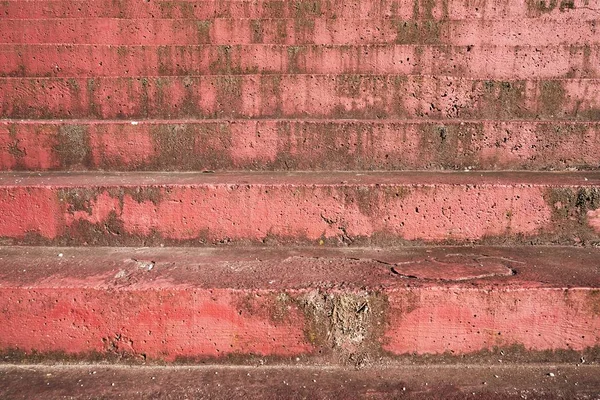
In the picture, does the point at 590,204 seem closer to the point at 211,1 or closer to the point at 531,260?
the point at 531,260

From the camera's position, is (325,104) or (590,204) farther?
(325,104)

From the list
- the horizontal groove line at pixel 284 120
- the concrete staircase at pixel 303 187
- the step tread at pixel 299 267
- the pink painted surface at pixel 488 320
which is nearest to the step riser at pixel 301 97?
the concrete staircase at pixel 303 187

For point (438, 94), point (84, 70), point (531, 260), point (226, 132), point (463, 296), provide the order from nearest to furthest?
1. point (463, 296)
2. point (531, 260)
3. point (226, 132)
4. point (438, 94)
5. point (84, 70)

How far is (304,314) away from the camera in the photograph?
9.32 ft

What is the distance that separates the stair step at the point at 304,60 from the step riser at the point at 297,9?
529 mm

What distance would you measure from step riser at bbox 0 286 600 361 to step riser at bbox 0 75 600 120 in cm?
189

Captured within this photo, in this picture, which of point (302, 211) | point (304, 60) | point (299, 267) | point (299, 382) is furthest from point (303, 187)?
point (304, 60)

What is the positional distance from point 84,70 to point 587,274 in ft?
14.1

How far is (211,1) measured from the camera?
4.80 meters

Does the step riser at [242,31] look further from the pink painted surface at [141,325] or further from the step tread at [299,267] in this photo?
the pink painted surface at [141,325]

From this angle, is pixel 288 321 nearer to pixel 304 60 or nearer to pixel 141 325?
pixel 141 325

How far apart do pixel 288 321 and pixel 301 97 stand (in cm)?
209

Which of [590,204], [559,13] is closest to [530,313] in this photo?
[590,204]

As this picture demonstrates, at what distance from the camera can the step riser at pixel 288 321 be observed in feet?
9.21
